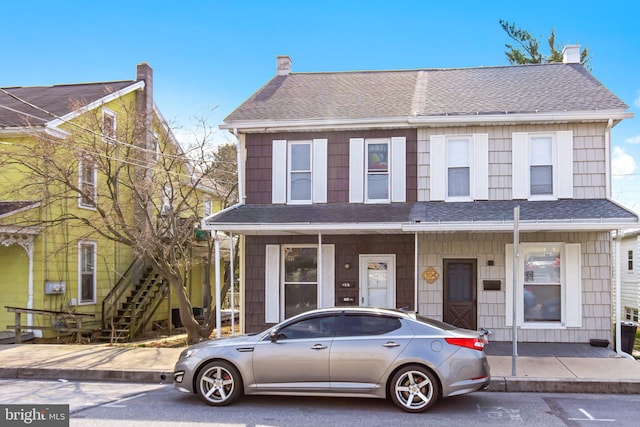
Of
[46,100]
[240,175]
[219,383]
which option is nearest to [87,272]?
[46,100]

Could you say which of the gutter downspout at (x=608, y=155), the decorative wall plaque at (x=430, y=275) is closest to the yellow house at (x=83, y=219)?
the decorative wall plaque at (x=430, y=275)

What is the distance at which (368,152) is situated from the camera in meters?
14.6

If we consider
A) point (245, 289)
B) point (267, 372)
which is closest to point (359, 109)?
point (245, 289)

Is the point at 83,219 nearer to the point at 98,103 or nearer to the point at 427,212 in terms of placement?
the point at 98,103

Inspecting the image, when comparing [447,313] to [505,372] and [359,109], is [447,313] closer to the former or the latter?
[505,372]

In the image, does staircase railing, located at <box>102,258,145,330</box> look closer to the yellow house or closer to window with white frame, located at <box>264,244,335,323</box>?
the yellow house

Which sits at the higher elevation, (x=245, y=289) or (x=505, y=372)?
(x=245, y=289)

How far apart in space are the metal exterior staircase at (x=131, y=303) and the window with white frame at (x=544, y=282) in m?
9.72

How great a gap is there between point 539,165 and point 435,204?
2.45m

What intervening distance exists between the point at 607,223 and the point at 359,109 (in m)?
A: 6.15

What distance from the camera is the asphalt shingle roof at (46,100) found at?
56.0ft

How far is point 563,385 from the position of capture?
977 centimetres

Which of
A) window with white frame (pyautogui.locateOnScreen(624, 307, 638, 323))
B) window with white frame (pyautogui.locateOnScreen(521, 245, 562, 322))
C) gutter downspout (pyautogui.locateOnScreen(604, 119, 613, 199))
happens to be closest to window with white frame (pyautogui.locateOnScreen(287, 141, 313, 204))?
window with white frame (pyautogui.locateOnScreen(521, 245, 562, 322))

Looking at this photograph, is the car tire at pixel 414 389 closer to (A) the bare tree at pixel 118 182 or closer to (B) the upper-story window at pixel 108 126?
(A) the bare tree at pixel 118 182
